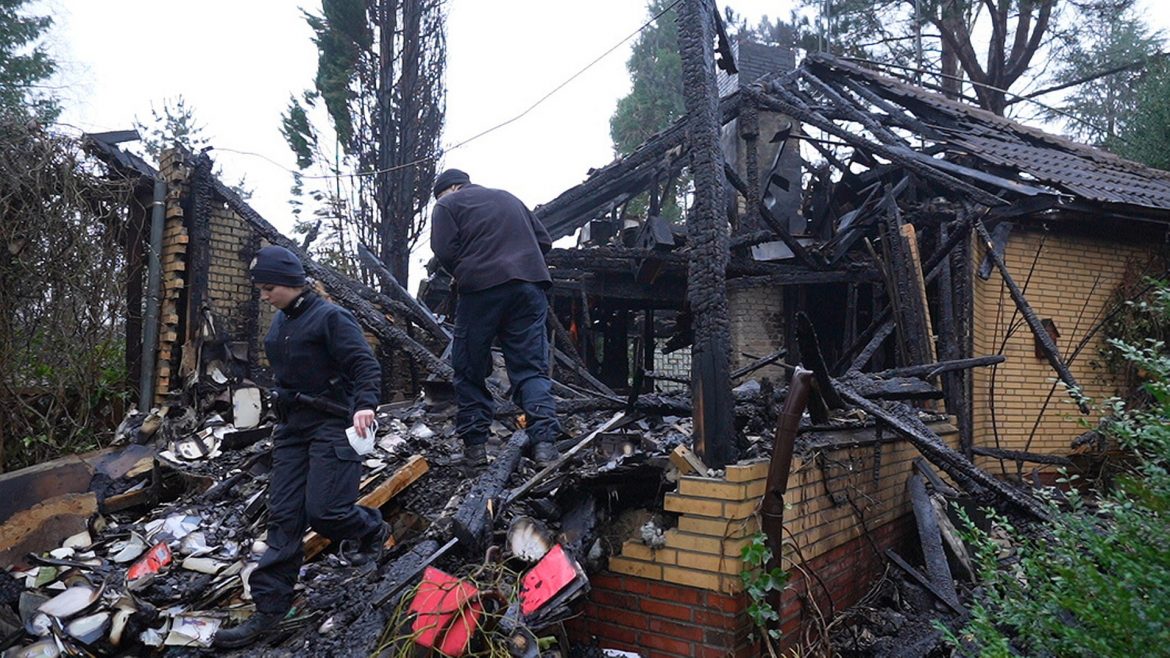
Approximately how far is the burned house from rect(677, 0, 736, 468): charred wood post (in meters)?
0.01

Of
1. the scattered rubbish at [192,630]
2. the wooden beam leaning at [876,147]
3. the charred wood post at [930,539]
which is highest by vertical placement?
the wooden beam leaning at [876,147]

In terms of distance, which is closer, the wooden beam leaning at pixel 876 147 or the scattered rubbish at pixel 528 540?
the scattered rubbish at pixel 528 540

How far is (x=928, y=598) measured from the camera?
4.58 m

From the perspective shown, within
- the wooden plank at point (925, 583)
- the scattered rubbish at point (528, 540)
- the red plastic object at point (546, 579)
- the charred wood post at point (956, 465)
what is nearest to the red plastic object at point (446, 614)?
the red plastic object at point (546, 579)

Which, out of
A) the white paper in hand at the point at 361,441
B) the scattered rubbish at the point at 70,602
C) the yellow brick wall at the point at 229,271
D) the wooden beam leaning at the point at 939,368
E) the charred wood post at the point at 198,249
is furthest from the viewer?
the yellow brick wall at the point at 229,271

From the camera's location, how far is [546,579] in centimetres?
313

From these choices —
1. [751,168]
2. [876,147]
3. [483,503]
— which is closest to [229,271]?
[483,503]

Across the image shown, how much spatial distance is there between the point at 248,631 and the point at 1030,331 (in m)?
8.55

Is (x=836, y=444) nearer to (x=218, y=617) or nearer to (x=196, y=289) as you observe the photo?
(x=218, y=617)

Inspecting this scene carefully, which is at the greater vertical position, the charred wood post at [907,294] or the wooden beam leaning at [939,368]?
the charred wood post at [907,294]

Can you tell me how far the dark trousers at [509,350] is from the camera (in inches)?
163

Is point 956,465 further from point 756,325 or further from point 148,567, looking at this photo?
point 756,325

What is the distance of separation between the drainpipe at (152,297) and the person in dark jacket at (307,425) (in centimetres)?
373

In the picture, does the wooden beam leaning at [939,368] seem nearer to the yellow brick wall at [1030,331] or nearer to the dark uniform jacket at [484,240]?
the yellow brick wall at [1030,331]
